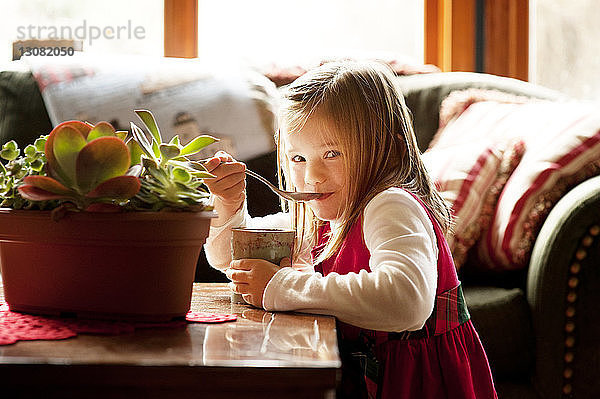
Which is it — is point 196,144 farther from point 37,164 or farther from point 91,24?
point 91,24

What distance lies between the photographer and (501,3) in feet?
9.11

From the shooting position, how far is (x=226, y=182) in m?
1.19

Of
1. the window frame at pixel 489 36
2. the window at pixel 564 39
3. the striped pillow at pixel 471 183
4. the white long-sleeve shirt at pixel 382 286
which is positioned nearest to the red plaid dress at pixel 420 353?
the white long-sleeve shirt at pixel 382 286

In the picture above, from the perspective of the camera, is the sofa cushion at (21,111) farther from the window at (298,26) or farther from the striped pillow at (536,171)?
the striped pillow at (536,171)

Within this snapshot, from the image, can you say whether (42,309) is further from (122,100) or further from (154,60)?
(154,60)

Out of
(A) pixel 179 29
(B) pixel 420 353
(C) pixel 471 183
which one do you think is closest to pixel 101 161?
(B) pixel 420 353

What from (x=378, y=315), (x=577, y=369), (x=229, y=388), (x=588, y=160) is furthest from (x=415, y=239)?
(x=588, y=160)

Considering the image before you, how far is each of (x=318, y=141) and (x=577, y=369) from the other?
2.56 ft

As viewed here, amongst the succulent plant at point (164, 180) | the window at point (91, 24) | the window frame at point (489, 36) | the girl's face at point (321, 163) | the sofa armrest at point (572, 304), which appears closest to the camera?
the succulent plant at point (164, 180)

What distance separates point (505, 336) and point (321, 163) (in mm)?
661

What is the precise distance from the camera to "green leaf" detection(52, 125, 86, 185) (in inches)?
29.1

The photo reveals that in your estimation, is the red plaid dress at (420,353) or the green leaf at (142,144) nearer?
the green leaf at (142,144)

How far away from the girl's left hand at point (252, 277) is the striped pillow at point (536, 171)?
85 cm

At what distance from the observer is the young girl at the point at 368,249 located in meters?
0.90
